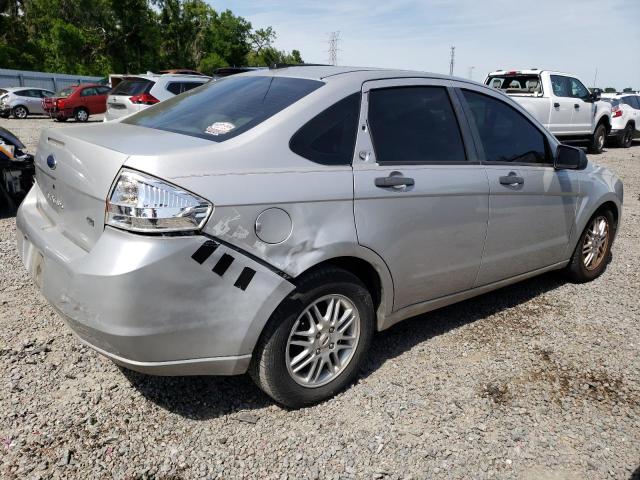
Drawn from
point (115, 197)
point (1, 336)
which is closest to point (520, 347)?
point (115, 197)

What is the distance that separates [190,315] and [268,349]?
446 mm

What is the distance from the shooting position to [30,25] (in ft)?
154

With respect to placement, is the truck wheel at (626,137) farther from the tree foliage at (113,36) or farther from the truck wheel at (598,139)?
the tree foliage at (113,36)

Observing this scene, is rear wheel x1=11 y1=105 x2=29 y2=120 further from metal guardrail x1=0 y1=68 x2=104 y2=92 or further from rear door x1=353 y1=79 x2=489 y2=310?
rear door x1=353 y1=79 x2=489 y2=310

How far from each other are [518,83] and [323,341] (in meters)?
12.1

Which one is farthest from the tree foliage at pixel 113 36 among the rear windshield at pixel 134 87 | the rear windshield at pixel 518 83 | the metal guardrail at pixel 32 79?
the rear windshield at pixel 518 83

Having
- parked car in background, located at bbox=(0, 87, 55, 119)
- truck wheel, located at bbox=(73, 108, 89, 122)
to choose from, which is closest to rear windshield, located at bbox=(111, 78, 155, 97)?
truck wheel, located at bbox=(73, 108, 89, 122)

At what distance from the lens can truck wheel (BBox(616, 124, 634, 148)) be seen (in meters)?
16.5

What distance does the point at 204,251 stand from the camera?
7.48 feet

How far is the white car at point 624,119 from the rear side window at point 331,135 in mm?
15791

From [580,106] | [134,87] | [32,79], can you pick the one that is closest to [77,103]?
[134,87]

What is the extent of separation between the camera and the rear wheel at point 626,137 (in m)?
16.5

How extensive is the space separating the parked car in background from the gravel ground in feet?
76.0

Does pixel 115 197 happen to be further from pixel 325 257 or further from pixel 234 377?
pixel 234 377
